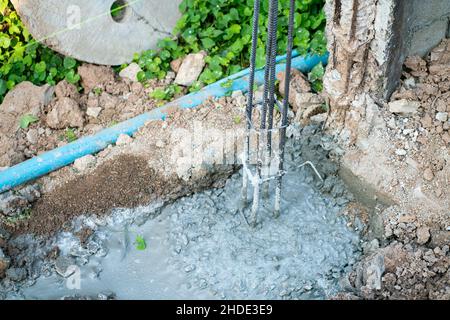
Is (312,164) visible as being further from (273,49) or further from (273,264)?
(273,49)

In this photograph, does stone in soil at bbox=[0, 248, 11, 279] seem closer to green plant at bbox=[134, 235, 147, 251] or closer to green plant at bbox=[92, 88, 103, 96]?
green plant at bbox=[134, 235, 147, 251]

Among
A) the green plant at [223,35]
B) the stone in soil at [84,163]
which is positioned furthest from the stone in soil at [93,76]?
the stone in soil at [84,163]

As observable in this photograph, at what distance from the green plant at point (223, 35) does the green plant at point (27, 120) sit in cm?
72

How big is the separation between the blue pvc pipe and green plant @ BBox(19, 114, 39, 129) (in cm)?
34

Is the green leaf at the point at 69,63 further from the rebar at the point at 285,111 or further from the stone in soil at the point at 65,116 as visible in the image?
the rebar at the point at 285,111

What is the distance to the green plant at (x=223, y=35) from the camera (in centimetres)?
443

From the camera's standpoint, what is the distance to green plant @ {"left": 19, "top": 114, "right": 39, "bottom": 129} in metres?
4.30

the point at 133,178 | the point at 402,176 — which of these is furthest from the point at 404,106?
the point at 133,178

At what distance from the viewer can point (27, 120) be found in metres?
4.32

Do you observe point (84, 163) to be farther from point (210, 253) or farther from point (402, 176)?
point (402, 176)

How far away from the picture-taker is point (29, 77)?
455 centimetres

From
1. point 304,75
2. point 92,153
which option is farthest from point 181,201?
point 304,75

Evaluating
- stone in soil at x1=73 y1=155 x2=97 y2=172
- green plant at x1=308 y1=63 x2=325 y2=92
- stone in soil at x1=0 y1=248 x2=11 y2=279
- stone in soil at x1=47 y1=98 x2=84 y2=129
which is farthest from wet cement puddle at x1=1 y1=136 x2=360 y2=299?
stone in soil at x1=47 y1=98 x2=84 y2=129

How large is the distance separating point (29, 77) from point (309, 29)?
1.87 m
